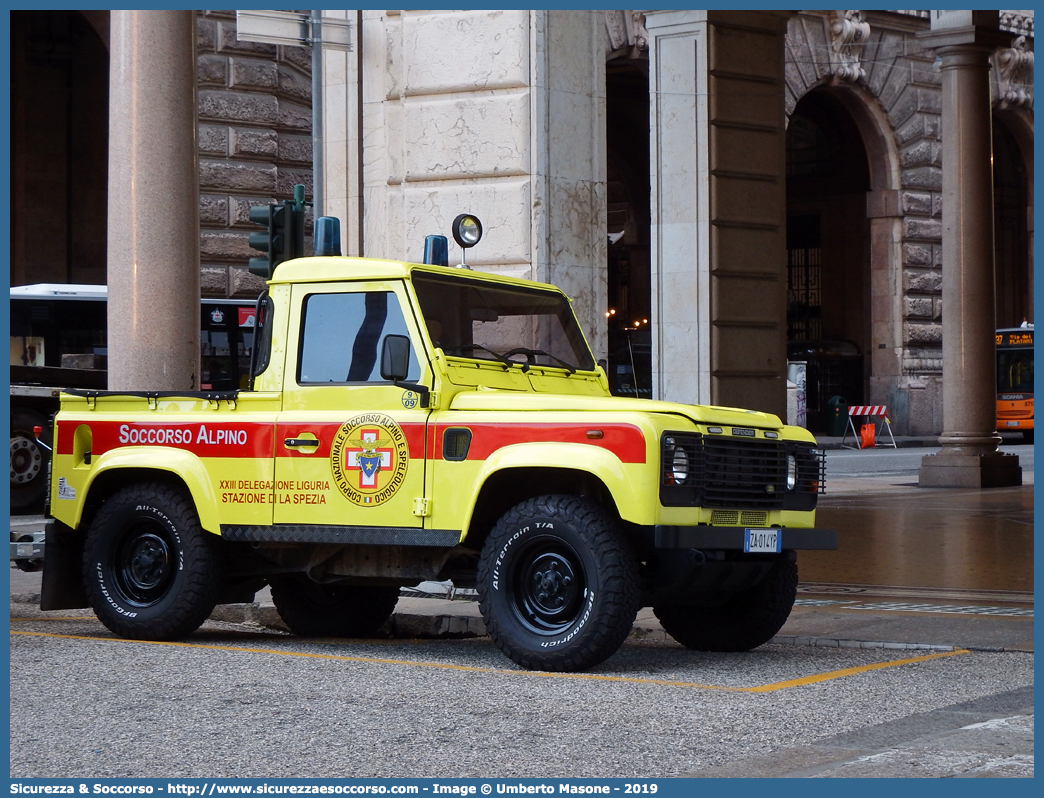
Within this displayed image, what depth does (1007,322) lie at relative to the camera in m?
48.3

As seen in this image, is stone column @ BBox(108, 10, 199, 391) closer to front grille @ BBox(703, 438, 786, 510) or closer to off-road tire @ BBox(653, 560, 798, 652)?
off-road tire @ BBox(653, 560, 798, 652)

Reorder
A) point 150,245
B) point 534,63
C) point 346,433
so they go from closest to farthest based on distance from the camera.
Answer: point 346,433, point 150,245, point 534,63

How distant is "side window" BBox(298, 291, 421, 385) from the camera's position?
8836 mm

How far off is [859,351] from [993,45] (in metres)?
20.3

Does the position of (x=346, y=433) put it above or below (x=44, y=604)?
above

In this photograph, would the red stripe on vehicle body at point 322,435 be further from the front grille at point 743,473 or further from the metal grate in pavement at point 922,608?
the metal grate in pavement at point 922,608

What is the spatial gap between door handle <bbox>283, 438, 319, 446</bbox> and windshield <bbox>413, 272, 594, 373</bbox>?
848 mm

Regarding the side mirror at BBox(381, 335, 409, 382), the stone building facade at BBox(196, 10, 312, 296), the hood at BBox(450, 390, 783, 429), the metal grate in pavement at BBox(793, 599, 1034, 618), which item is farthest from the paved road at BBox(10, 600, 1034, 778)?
the stone building facade at BBox(196, 10, 312, 296)

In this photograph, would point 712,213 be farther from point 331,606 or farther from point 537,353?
point 331,606

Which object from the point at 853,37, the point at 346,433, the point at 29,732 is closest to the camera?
the point at 29,732

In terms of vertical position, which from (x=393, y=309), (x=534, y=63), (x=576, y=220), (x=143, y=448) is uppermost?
(x=534, y=63)

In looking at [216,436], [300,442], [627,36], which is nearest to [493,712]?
[300,442]

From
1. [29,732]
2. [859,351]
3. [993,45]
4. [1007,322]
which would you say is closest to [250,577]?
[29,732]

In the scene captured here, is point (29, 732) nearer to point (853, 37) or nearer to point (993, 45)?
point (993, 45)
